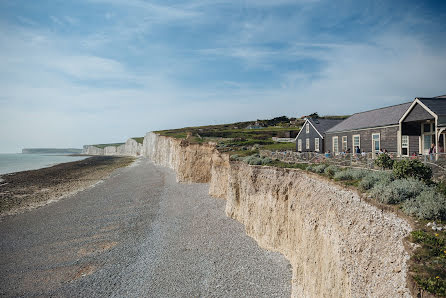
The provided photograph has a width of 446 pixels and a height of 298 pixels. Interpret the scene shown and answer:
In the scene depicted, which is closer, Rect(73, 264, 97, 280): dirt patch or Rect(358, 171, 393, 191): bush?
Rect(358, 171, 393, 191): bush

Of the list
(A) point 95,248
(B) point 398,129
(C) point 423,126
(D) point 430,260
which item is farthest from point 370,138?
(A) point 95,248

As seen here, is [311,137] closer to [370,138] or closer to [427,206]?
[370,138]

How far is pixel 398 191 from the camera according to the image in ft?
26.6

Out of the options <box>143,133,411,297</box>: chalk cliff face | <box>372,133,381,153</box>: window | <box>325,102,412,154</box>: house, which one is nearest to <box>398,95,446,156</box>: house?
<box>325,102,412,154</box>: house

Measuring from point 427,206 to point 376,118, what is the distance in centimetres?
1877

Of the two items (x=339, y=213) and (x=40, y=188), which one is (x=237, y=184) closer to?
(x=339, y=213)

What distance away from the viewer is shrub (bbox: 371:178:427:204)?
791 centimetres

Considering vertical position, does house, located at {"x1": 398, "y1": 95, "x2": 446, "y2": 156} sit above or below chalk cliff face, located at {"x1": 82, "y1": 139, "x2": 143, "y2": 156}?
above

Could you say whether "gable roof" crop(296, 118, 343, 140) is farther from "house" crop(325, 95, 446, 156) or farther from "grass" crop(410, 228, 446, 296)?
"grass" crop(410, 228, 446, 296)

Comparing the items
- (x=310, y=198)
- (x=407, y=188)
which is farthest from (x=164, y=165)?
(x=407, y=188)

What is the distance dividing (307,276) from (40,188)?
47.9 m

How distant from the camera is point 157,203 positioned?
30.7m

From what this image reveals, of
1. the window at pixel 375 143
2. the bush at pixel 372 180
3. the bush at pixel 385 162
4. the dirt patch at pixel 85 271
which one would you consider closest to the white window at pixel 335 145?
the window at pixel 375 143

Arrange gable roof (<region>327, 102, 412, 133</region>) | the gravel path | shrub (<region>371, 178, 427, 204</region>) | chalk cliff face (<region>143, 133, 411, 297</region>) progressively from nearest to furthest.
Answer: chalk cliff face (<region>143, 133, 411, 297</region>)
shrub (<region>371, 178, 427, 204</region>)
the gravel path
gable roof (<region>327, 102, 412, 133</region>)
